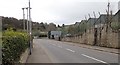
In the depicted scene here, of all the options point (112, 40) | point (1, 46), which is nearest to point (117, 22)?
point (112, 40)

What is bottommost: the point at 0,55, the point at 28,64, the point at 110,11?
the point at 28,64

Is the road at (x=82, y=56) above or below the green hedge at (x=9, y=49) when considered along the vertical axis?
below

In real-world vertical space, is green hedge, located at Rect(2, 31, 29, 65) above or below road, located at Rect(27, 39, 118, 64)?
above

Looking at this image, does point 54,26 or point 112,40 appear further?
point 54,26

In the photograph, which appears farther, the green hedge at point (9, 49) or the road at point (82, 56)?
the road at point (82, 56)

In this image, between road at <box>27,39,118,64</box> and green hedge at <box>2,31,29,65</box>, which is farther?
road at <box>27,39,118,64</box>

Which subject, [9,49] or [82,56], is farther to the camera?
[82,56]

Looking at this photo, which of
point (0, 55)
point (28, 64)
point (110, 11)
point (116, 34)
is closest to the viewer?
point (0, 55)

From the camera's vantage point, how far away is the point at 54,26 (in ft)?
570

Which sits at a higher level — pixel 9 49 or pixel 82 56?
pixel 9 49

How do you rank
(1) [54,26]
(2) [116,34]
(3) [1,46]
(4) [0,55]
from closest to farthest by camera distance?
1. (4) [0,55]
2. (3) [1,46]
3. (2) [116,34]
4. (1) [54,26]

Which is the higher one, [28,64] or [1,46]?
[1,46]

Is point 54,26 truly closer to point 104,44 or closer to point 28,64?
point 104,44

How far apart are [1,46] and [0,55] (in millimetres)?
657
